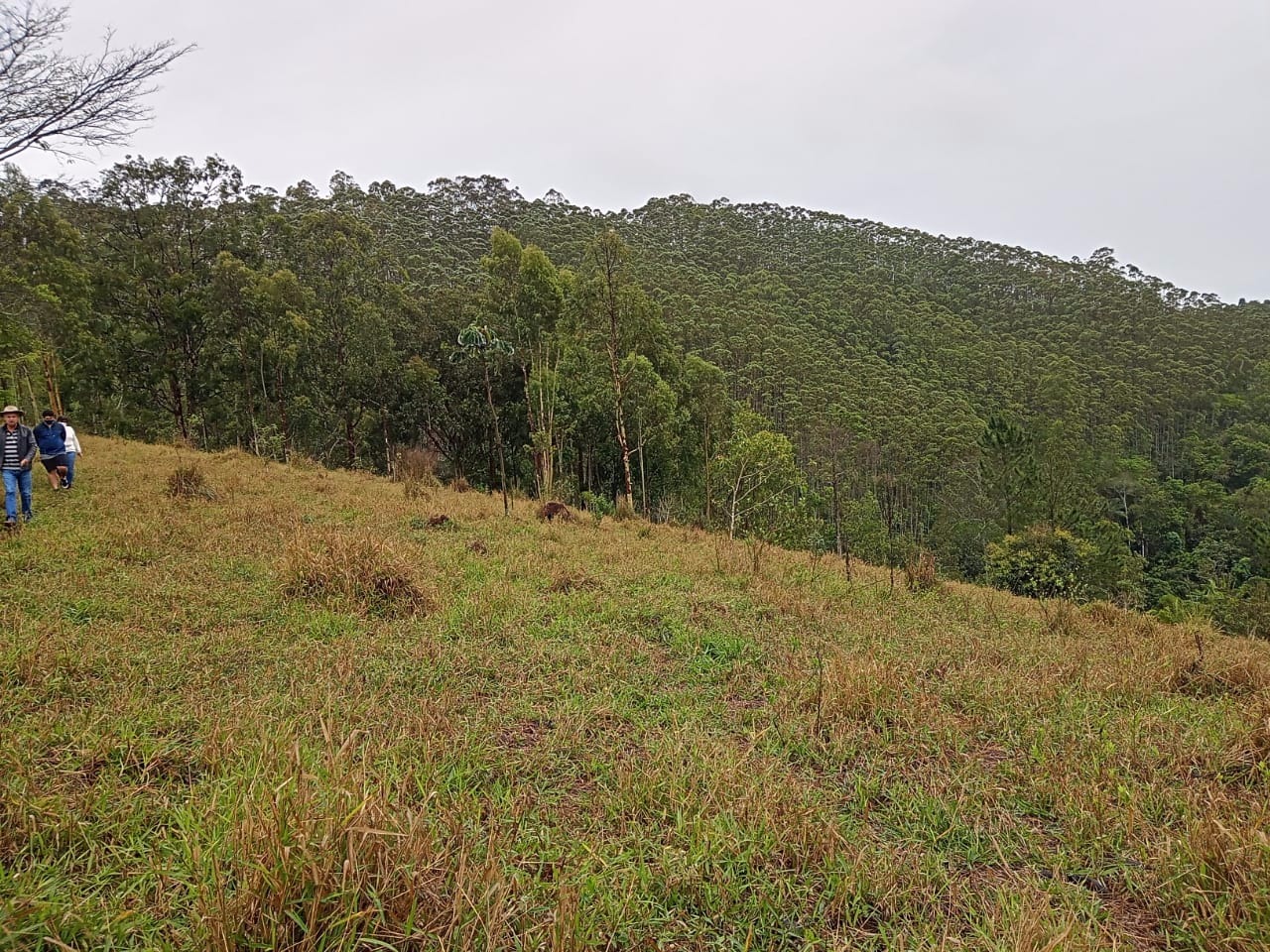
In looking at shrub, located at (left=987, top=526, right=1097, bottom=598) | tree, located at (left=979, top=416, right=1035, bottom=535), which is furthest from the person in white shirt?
tree, located at (left=979, top=416, right=1035, bottom=535)

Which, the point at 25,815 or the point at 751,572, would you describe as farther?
the point at 751,572

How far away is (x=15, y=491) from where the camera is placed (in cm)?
696

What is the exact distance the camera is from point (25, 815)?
200cm

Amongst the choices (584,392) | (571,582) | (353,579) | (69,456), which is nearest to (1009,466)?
(584,392)

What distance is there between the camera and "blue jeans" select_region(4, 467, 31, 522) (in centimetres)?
682

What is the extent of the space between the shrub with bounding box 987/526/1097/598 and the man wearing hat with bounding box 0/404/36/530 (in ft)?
74.2

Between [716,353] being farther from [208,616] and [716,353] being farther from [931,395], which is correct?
[208,616]

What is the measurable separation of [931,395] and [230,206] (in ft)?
172

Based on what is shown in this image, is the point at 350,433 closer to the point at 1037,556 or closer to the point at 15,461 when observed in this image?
the point at 15,461

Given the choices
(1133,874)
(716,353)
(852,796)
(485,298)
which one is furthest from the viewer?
(716,353)

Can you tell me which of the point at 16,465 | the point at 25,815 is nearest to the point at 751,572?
the point at 25,815

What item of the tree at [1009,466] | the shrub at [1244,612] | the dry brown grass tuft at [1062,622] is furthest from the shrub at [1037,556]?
the dry brown grass tuft at [1062,622]

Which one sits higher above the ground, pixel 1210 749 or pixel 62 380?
pixel 62 380

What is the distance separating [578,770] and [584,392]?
2121 centimetres
